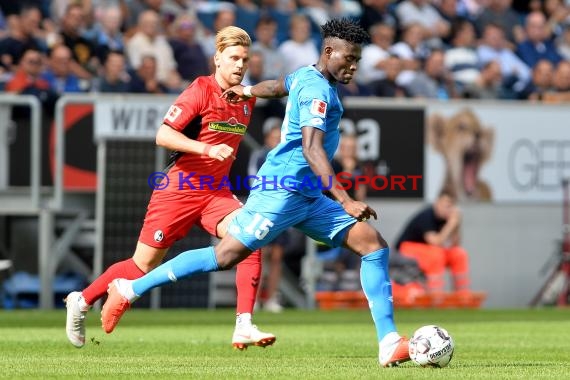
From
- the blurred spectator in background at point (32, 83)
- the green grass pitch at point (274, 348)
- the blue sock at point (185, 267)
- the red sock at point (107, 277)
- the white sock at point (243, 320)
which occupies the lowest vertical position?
the green grass pitch at point (274, 348)

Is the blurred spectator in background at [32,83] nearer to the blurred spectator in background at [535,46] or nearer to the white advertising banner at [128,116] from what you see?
the white advertising banner at [128,116]

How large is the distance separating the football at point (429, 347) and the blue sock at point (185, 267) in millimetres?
1486

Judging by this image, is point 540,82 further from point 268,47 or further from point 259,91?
point 259,91

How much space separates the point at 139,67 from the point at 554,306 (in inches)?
278

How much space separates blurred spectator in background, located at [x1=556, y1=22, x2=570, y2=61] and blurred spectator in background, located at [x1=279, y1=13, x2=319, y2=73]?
6.00 m

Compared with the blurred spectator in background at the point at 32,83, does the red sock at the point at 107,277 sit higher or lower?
lower

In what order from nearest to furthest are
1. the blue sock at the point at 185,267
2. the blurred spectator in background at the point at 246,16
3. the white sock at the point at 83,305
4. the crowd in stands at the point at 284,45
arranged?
1. the blue sock at the point at 185,267
2. the white sock at the point at 83,305
3. the crowd in stands at the point at 284,45
4. the blurred spectator in background at the point at 246,16

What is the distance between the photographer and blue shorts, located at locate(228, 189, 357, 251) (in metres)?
9.15

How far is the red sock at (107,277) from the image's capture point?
10508mm

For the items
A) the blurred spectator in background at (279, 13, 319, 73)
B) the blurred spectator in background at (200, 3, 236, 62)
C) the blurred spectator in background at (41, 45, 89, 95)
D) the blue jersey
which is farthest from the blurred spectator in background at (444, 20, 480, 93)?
the blue jersey

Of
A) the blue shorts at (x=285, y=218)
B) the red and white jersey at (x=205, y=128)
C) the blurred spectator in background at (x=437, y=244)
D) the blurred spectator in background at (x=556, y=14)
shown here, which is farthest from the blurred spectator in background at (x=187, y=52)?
the blue shorts at (x=285, y=218)

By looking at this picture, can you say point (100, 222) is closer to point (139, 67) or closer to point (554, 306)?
point (139, 67)

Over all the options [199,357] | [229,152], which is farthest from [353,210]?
[199,357]

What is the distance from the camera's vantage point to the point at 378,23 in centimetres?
2298
